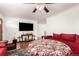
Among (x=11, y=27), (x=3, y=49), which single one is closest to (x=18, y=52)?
(x=3, y=49)

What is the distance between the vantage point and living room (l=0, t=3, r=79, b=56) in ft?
5.41

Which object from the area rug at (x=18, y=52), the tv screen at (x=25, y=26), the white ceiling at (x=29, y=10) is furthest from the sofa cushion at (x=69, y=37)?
the area rug at (x=18, y=52)

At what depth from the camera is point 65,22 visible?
1.74 metres

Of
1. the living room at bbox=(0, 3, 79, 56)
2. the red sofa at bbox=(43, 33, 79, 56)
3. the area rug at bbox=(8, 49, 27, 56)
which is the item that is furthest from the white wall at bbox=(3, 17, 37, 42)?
the red sofa at bbox=(43, 33, 79, 56)

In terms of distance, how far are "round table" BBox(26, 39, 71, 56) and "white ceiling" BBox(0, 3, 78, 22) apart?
12.5 inches

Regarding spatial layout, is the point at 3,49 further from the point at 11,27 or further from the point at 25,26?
the point at 25,26

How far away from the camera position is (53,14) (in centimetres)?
174

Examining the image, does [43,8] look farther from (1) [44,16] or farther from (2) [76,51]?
(2) [76,51]

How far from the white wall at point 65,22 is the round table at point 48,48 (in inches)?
6.4

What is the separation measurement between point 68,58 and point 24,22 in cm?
74

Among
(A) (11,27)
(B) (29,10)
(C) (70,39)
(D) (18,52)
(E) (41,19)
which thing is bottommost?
(D) (18,52)

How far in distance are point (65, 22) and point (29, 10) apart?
52cm

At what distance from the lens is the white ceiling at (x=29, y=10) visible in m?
1.64

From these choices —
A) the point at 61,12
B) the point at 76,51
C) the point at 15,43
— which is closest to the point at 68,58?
the point at 76,51
